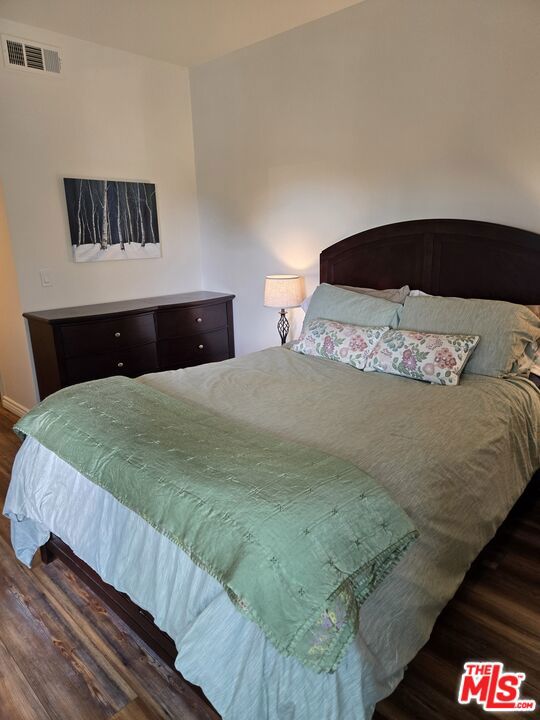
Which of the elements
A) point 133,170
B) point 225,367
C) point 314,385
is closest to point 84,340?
point 225,367

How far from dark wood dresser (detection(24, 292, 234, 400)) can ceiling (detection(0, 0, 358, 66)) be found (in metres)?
1.84

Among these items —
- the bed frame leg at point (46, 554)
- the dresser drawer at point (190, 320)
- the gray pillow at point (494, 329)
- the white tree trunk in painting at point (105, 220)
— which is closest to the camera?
the bed frame leg at point (46, 554)

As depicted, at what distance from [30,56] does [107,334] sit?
73.4 inches

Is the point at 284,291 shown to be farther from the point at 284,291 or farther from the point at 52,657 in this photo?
the point at 52,657

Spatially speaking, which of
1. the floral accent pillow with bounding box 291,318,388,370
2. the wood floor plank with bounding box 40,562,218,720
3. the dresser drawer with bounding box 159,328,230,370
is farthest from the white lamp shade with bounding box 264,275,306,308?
the wood floor plank with bounding box 40,562,218,720

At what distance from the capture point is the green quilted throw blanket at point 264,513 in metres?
1.04

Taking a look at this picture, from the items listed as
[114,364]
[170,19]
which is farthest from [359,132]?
[114,364]

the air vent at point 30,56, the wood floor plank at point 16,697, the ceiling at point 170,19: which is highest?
the ceiling at point 170,19

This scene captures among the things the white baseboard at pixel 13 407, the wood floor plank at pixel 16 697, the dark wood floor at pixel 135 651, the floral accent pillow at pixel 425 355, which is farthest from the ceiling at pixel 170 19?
the wood floor plank at pixel 16 697

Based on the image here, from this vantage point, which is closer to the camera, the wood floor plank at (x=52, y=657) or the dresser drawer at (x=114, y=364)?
the wood floor plank at (x=52, y=657)

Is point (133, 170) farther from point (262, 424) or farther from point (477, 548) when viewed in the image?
point (477, 548)

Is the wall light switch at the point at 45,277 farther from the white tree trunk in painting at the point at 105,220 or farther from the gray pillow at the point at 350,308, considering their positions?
the gray pillow at the point at 350,308

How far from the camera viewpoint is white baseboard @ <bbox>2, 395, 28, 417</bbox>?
380 cm

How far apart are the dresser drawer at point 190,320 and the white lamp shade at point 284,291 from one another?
0.76 meters
